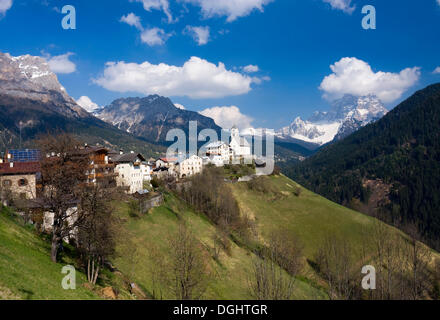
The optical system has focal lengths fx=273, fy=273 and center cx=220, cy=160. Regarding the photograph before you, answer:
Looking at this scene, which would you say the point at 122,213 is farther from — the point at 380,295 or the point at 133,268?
the point at 380,295

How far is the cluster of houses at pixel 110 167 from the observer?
50.2 metres

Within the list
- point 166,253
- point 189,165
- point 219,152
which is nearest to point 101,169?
point 166,253

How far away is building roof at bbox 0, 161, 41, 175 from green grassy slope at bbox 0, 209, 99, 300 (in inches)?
816

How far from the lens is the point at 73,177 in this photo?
108 ft

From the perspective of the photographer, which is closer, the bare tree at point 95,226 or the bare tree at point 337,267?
the bare tree at point 95,226

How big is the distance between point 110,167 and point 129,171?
585 centimetres

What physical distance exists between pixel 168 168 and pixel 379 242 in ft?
311

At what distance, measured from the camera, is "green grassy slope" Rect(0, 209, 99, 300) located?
19.2 metres

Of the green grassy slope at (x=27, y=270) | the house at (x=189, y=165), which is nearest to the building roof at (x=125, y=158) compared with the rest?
the house at (x=189, y=165)

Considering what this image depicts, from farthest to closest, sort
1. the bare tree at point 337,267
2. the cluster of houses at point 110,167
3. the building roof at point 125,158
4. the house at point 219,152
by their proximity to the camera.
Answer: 1. the house at point 219,152
2. the building roof at point 125,158
3. the bare tree at point 337,267
4. the cluster of houses at point 110,167

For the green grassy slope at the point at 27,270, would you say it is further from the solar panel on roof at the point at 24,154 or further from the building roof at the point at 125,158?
the building roof at the point at 125,158

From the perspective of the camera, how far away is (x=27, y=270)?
22.6 metres

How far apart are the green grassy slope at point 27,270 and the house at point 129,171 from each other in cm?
5076

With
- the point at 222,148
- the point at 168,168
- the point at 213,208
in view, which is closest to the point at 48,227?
the point at 213,208
